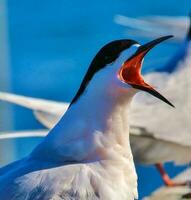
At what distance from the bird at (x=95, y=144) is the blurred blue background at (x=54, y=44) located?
3.37ft

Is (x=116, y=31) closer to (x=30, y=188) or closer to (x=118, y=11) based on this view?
(x=118, y=11)

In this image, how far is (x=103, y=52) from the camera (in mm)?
1517

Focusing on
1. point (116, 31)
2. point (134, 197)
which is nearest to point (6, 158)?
point (116, 31)

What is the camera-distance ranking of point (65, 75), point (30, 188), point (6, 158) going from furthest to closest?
point (65, 75), point (6, 158), point (30, 188)

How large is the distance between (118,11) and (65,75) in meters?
0.26

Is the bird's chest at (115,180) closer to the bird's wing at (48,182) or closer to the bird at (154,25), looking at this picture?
the bird's wing at (48,182)

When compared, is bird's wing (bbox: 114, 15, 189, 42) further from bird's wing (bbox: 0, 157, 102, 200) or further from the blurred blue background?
bird's wing (bbox: 0, 157, 102, 200)

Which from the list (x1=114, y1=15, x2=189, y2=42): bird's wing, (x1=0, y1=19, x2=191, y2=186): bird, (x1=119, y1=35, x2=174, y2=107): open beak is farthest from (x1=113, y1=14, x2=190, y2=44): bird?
(x1=119, y1=35, x2=174, y2=107): open beak

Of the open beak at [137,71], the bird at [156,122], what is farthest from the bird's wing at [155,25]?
the open beak at [137,71]

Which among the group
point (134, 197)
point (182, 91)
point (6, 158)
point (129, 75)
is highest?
point (129, 75)

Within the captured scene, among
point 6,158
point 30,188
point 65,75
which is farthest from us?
point 65,75

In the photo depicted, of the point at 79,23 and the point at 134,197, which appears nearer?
the point at 134,197

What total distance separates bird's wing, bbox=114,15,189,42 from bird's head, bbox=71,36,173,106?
1243 mm

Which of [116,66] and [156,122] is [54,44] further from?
[116,66]
